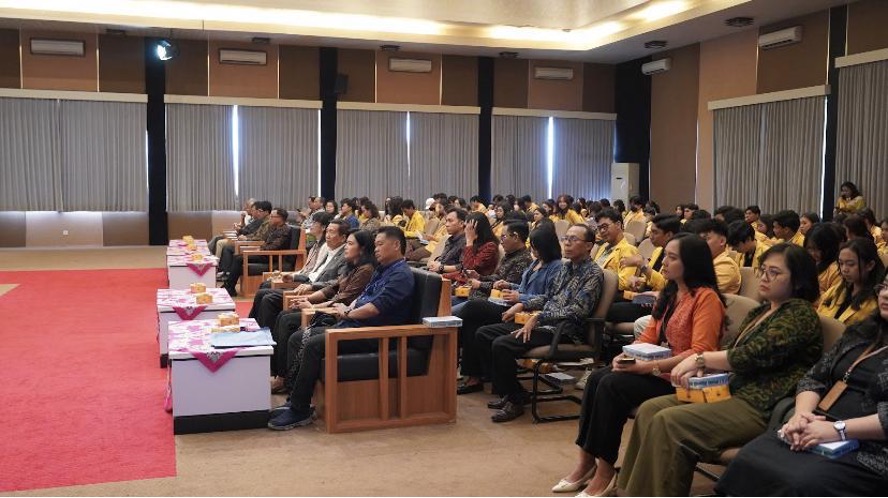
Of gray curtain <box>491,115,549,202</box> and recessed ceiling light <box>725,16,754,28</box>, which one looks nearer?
recessed ceiling light <box>725,16,754,28</box>

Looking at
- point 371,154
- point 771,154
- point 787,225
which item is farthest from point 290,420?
point 371,154

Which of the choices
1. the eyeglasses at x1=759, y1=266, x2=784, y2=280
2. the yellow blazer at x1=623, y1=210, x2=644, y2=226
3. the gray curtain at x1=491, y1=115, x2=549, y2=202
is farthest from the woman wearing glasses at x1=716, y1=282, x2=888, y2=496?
the gray curtain at x1=491, y1=115, x2=549, y2=202

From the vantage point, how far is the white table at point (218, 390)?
3.93 metres

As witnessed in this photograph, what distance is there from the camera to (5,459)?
141 inches

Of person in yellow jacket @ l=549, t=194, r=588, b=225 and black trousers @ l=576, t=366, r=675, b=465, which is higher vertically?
person in yellow jacket @ l=549, t=194, r=588, b=225

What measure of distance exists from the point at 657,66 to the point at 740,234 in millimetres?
9345

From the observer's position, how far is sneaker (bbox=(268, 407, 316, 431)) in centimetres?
405

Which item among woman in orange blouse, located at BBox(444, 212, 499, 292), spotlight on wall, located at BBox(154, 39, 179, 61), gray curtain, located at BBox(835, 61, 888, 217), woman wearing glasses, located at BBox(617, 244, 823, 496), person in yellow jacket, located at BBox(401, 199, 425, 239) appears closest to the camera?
woman wearing glasses, located at BBox(617, 244, 823, 496)

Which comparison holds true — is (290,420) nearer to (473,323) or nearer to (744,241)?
(473,323)

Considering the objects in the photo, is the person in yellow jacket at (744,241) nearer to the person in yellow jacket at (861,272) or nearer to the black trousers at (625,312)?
the black trousers at (625,312)

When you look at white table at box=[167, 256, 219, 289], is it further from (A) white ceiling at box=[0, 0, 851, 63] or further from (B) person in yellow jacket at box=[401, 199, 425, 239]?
(A) white ceiling at box=[0, 0, 851, 63]

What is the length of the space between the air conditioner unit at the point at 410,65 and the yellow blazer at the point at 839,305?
11444mm

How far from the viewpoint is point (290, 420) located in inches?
161

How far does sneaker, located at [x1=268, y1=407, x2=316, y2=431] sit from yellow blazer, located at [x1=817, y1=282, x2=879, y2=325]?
249 cm
